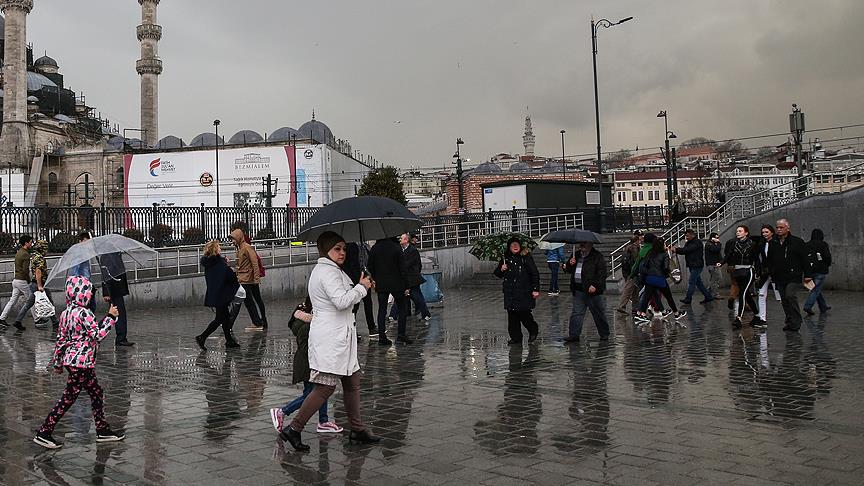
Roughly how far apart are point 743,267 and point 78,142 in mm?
79537

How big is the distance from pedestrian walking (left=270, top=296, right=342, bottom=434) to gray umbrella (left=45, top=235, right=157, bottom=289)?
4256 millimetres

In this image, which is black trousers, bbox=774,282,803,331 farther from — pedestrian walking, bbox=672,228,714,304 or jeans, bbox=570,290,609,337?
pedestrian walking, bbox=672,228,714,304

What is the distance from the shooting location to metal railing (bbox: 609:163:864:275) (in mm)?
22094

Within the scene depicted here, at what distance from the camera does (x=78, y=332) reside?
6227 mm

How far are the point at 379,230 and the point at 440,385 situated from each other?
183cm

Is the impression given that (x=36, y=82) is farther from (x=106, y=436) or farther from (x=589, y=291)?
(x=106, y=436)

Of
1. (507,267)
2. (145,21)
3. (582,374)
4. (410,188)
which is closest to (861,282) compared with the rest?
(507,267)

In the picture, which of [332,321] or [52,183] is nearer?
[332,321]

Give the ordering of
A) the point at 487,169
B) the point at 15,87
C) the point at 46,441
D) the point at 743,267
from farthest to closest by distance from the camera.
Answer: the point at 487,169 → the point at 15,87 → the point at 743,267 → the point at 46,441

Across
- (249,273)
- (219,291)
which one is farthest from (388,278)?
(249,273)

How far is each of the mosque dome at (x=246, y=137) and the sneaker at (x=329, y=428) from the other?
2756 inches

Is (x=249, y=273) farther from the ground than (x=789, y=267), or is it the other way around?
(x=249, y=273)

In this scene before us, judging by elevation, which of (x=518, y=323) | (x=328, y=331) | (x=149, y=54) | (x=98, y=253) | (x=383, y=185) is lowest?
(x=518, y=323)

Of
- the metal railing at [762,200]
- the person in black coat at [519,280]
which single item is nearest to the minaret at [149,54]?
the metal railing at [762,200]
